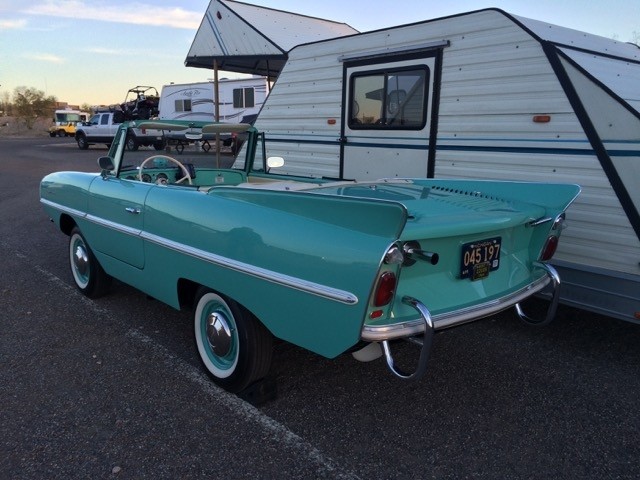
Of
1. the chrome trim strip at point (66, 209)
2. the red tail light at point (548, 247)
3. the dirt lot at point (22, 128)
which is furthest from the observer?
the dirt lot at point (22, 128)

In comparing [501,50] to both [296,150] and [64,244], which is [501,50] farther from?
[64,244]

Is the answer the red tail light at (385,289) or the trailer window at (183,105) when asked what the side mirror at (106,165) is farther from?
the trailer window at (183,105)

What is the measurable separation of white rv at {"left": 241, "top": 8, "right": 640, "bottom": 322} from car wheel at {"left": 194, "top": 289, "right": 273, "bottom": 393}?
2.34m

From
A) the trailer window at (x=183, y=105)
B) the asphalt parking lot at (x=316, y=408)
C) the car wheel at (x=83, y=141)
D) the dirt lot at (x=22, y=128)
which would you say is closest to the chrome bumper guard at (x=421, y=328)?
the asphalt parking lot at (x=316, y=408)

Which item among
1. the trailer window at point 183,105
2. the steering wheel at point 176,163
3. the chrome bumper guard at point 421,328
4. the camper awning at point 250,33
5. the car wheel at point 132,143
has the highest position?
the camper awning at point 250,33

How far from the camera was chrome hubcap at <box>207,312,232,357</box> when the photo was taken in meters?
2.99

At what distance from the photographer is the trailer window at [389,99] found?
5.11m

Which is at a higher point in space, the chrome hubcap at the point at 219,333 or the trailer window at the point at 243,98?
the trailer window at the point at 243,98

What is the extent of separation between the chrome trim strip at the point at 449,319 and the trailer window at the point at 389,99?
8.79ft

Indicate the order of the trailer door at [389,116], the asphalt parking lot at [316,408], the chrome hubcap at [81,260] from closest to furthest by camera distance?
the asphalt parking lot at [316,408] < the chrome hubcap at [81,260] < the trailer door at [389,116]

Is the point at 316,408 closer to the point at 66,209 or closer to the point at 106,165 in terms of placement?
the point at 106,165

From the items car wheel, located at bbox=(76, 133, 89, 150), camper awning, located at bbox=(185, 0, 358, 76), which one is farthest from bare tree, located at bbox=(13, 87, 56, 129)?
camper awning, located at bbox=(185, 0, 358, 76)

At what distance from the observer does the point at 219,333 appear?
9.89ft

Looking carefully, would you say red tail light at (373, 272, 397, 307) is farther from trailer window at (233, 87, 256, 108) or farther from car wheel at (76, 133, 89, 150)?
car wheel at (76, 133, 89, 150)
